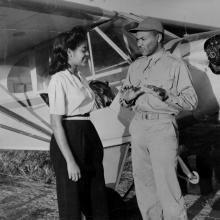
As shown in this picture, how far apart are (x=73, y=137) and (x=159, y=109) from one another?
24.5 inches

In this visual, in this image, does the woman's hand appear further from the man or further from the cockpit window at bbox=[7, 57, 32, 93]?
the cockpit window at bbox=[7, 57, 32, 93]

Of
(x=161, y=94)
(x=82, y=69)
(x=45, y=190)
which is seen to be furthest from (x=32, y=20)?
(x=161, y=94)

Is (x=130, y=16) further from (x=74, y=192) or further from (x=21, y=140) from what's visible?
(x=74, y=192)

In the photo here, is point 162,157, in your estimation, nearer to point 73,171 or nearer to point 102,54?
point 73,171

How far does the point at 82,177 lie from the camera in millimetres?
2406

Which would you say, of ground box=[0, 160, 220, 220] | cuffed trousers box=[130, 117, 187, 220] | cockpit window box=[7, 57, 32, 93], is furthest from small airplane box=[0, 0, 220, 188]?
cuffed trousers box=[130, 117, 187, 220]

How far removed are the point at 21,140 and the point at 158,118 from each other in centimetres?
244

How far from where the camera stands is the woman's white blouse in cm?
228

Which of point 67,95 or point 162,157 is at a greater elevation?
point 67,95

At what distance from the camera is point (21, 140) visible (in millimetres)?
4598

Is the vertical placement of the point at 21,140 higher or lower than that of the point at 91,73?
lower

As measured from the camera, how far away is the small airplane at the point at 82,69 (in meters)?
4.10

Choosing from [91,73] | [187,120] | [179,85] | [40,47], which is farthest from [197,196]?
[40,47]

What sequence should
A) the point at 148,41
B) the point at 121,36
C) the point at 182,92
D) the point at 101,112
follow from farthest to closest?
1. the point at 121,36
2. the point at 101,112
3. the point at 148,41
4. the point at 182,92
